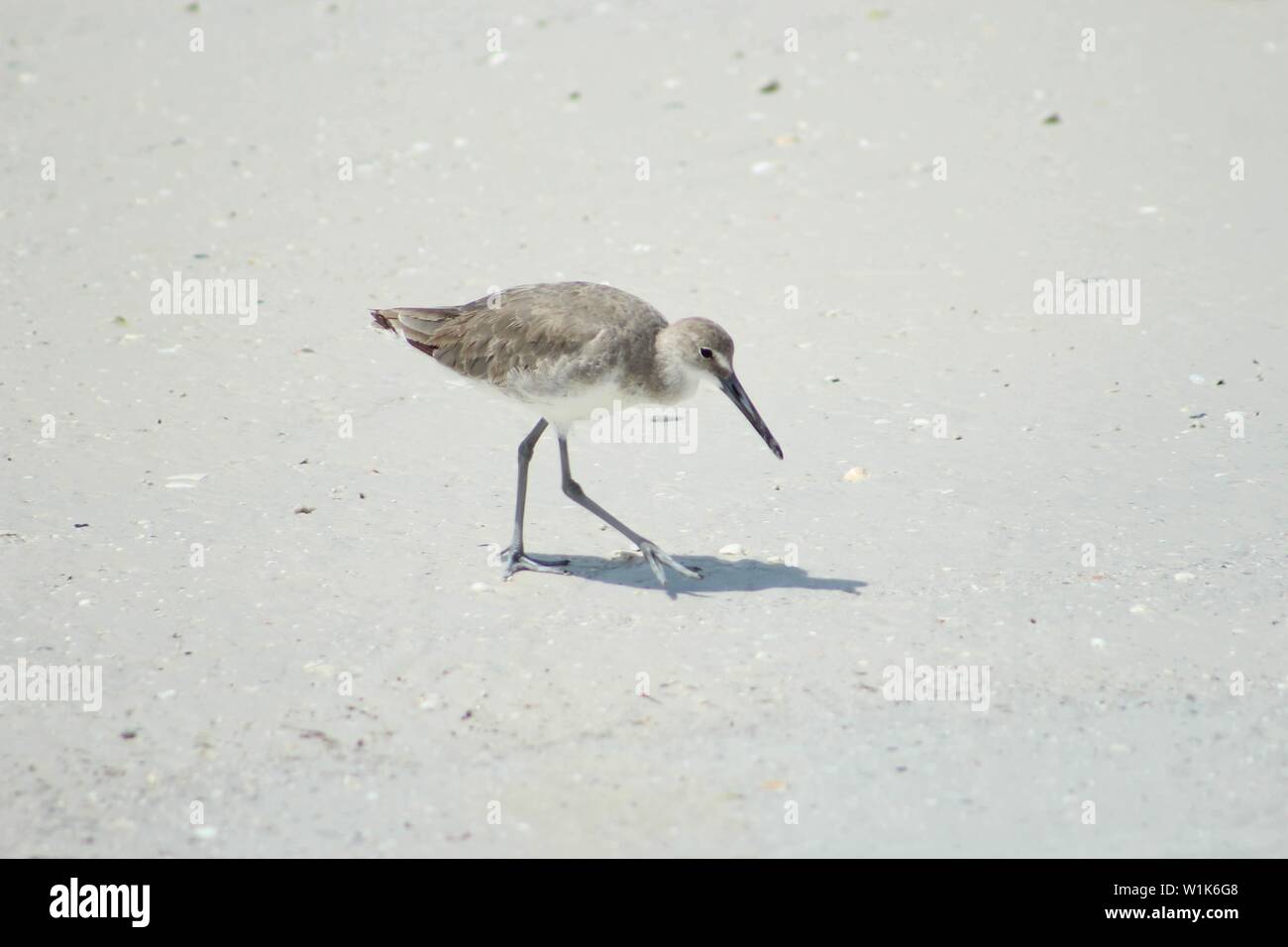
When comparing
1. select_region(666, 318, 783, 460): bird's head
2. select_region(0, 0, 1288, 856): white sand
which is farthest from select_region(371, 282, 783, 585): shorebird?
select_region(0, 0, 1288, 856): white sand

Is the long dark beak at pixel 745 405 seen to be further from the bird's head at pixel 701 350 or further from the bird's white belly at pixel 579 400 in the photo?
the bird's white belly at pixel 579 400

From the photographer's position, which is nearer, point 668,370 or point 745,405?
point 668,370

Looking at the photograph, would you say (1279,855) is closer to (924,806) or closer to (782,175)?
(924,806)

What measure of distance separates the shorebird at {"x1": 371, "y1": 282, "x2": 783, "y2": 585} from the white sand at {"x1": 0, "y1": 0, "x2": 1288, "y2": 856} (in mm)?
383

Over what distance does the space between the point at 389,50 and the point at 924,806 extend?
1047 cm

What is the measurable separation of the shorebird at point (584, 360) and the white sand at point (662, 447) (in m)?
0.38

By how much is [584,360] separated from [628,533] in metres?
0.91

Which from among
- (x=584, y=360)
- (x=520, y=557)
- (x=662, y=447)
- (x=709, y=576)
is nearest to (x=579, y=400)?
(x=584, y=360)

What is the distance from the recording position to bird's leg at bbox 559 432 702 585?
6.79 m

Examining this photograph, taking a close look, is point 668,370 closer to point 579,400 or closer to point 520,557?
point 579,400

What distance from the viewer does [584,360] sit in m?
6.49

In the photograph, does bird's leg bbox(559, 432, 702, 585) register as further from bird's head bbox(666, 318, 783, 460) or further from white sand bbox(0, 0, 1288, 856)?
bird's head bbox(666, 318, 783, 460)

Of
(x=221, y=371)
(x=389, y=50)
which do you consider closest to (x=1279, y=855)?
(x=221, y=371)

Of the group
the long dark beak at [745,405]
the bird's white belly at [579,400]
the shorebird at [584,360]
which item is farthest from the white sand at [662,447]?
the bird's white belly at [579,400]
